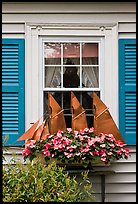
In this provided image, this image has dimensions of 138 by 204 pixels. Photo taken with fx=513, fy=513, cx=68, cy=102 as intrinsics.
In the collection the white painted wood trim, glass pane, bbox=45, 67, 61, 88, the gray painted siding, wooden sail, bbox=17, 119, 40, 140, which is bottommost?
the gray painted siding

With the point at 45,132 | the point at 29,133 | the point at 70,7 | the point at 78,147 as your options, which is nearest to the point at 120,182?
the point at 78,147

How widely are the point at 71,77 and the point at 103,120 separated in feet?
2.18

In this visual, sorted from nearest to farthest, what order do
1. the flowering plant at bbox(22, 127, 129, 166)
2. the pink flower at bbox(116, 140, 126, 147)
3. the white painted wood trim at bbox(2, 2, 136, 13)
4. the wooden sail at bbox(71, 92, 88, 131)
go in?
the flowering plant at bbox(22, 127, 129, 166), the pink flower at bbox(116, 140, 126, 147), the wooden sail at bbox(71, 92, 88, 131), the white painted wood trim at bbox(2, 2, 136, 13)

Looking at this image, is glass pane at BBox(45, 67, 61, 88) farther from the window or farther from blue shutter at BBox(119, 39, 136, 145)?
blue shutter at BBox(119, 39, 136, 145)

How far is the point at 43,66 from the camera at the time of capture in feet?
20.3

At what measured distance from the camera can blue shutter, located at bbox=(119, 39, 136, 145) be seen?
614 centimetres

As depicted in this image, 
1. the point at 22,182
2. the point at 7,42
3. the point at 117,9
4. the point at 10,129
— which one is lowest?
the point at 22,182

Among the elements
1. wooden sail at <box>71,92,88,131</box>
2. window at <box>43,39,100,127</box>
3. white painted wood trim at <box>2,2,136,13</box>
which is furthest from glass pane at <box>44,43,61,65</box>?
wooden sail at <box>71,92,88,131</box>

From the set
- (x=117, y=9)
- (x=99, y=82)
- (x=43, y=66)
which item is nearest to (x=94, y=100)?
(x=99, y=82)

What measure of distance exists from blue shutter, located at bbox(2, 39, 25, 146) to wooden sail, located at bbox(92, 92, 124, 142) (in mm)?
866

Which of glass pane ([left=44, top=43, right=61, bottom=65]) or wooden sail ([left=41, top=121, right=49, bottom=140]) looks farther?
glass pane ([left=44, top=43, right=61, bottom=65])

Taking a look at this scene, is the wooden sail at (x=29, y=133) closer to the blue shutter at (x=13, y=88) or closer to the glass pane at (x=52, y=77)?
the blue shutter at (x=13, y=88)

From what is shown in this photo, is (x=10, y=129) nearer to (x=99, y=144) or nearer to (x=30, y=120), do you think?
(x=30, y=120)

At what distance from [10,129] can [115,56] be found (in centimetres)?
153
